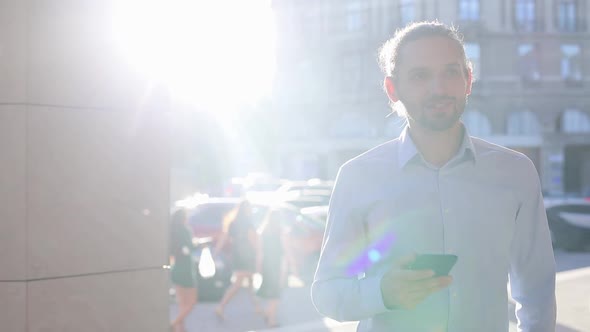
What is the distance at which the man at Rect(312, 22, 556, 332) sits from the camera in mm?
2357

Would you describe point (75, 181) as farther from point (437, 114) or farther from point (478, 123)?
point (478, 123)

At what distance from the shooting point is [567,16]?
153 feet

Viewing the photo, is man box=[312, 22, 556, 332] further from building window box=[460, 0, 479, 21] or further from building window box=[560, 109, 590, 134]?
building window box=[460, 0, 479, 21]

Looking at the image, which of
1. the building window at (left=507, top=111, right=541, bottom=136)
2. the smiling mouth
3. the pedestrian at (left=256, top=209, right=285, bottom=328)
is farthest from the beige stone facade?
the building window at (left=507, top=111, right=541, bottom=136)

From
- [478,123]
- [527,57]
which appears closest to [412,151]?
[478,123]

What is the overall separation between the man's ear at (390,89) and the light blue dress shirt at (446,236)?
14 centimetres

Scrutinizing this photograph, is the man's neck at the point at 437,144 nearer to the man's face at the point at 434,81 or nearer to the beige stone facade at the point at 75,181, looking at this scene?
the man's face at the point at 434,81

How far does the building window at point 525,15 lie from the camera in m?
46.5

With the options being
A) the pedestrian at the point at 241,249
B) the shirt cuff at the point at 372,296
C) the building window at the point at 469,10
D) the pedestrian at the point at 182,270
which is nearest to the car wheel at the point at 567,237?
the pedestrian at the point at 241,249

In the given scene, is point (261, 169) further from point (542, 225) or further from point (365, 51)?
point (542, 225)

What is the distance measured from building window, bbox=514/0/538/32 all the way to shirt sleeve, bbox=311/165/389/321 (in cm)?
4671

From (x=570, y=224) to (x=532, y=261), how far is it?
19074 mm

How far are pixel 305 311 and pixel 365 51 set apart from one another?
3847 centimetres

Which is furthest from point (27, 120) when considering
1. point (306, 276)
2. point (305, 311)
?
point (306, 276)
